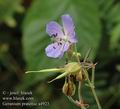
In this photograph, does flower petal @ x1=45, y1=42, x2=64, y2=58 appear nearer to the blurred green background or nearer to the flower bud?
the flower bud

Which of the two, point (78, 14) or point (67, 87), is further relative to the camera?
point (78, 14)

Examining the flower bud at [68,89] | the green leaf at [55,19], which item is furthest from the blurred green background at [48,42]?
the flower bud at [68,89]

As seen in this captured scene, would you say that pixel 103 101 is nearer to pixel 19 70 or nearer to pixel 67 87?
pixel 19 70

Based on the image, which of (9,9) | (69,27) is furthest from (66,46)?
(9,9)

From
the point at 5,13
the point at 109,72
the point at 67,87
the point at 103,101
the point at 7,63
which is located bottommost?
the point at 67,87

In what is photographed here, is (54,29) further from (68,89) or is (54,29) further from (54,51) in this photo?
(68,89)

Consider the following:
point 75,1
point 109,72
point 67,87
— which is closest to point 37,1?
point 75,1

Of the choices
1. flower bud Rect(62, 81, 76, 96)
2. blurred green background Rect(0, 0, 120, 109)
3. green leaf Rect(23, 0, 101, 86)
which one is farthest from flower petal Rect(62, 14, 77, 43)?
green leaf Rect(23, 0, 101, 86)
